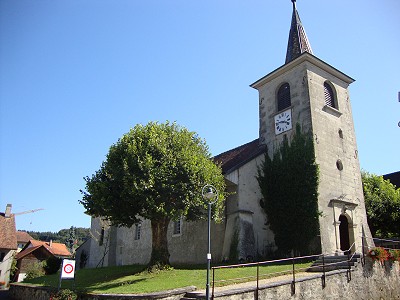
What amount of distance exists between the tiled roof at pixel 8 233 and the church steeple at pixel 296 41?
37.5 m

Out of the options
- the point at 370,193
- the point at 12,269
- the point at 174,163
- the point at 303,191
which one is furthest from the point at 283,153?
the point at 12,269

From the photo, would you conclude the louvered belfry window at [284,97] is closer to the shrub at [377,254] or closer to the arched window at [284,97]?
the arched window at [284,97]

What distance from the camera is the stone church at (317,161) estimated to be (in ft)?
66.8

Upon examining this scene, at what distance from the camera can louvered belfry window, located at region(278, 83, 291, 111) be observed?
2408 cm

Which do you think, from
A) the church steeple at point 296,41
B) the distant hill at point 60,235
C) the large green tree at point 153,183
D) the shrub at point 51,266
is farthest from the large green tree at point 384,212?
the distant hill at point 60,235

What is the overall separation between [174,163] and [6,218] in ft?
116

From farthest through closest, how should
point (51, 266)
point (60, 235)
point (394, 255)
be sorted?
point (60, 235) → point (51, 266) → point (394, 255)

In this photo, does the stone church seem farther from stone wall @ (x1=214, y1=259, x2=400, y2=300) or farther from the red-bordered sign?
the red-bordered sign

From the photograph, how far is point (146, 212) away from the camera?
17797mm

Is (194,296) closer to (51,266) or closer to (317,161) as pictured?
(317,161)

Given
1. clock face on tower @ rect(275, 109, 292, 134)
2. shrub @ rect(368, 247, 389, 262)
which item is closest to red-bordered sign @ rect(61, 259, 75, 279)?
shrub @ rect(368, 247, 389, 262)

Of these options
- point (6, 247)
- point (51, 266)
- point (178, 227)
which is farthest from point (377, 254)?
point (6, 247)

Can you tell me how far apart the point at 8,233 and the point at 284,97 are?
123 feet

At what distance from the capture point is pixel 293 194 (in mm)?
20641
